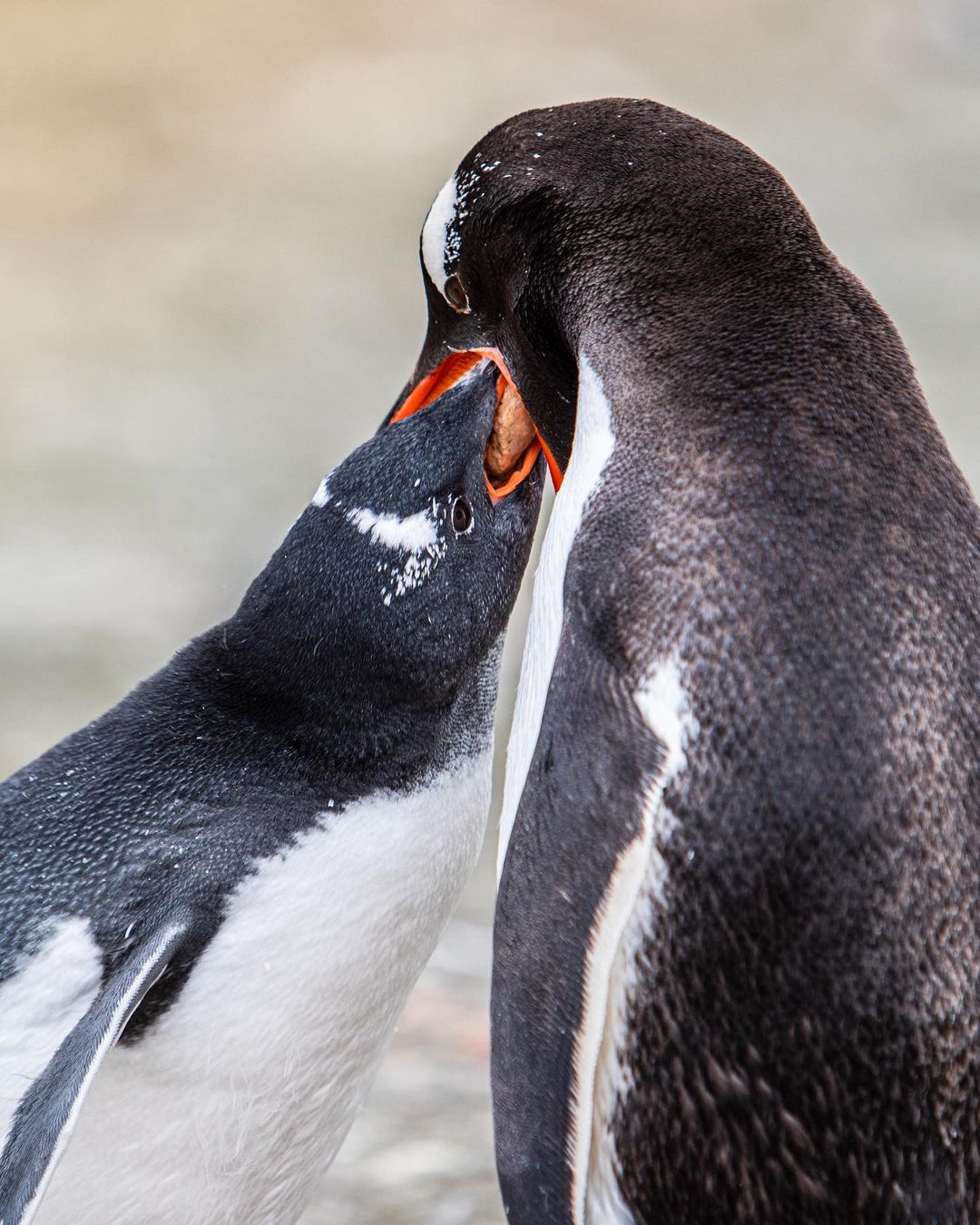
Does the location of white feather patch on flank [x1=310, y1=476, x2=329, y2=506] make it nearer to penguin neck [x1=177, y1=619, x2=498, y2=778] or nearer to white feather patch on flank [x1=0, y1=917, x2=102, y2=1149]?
penguin neck [x1=177, y1=619, x2=498, y2=778]

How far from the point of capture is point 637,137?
1.00 m

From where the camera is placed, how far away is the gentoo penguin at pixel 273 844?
3.47 ft

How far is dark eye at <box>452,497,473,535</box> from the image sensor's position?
117cm

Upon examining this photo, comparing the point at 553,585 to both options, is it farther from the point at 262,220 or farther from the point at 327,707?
the point at 262,220

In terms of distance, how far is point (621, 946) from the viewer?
763 millimetres

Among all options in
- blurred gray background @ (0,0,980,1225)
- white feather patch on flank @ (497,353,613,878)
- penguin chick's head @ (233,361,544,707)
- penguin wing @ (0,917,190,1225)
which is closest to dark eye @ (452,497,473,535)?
penguin chick's head @ (233,361,544,707)

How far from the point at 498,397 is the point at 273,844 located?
1.26 ft

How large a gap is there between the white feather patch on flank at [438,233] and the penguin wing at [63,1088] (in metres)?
0.55

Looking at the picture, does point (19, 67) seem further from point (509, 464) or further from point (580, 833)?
point (580, 833)

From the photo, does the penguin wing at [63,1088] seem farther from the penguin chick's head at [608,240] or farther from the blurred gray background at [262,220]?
the blurred gray background at [262,220]

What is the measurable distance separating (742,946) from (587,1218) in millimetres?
186

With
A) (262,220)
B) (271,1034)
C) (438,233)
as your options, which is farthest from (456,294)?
(262,220)

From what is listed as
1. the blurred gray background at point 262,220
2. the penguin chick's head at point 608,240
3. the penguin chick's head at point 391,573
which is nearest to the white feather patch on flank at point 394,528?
the penguin chick's head at point 391,573

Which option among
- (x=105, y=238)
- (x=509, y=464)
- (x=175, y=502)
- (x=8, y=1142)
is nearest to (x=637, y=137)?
(x=509, y=464)
